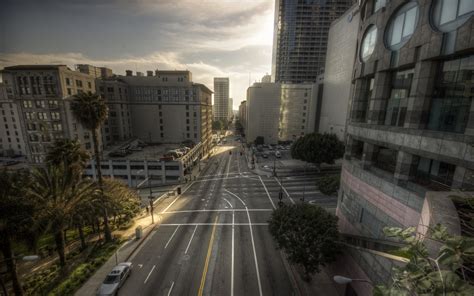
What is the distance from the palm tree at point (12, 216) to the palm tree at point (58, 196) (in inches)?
39.7

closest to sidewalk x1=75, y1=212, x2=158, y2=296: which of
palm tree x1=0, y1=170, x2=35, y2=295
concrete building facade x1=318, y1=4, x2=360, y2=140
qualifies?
palm tree x1=0, y1=170, x2=35, y2=295

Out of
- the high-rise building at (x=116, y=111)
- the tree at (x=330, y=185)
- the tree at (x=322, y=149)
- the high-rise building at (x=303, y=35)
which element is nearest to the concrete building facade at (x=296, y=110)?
the high-rise building at (x=303, y=35)

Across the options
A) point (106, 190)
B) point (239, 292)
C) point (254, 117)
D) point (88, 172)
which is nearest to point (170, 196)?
point (106, 190)

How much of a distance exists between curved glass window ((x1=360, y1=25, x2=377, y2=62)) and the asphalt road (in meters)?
26.4

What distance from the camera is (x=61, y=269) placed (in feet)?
70.4

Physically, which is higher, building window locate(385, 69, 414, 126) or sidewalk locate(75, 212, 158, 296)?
building window locate(385, 69, 414, 126)

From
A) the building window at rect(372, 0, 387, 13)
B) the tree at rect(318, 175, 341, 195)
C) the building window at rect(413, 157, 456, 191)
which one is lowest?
the tree at rect(318, 175, 341, 195)

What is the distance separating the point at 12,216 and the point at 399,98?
37.3 meters

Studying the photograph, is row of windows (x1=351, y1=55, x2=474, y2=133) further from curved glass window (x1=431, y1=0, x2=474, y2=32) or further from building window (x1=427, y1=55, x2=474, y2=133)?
curved glass window (x1=431, y1=0, x2=474, y2=32)

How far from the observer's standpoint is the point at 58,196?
2098cm

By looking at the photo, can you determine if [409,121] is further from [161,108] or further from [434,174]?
[161,108]

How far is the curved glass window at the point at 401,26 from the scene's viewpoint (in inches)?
576

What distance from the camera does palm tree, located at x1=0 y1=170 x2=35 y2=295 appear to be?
55.4 feet

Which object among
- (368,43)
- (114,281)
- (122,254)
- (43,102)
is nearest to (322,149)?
(368,43)
